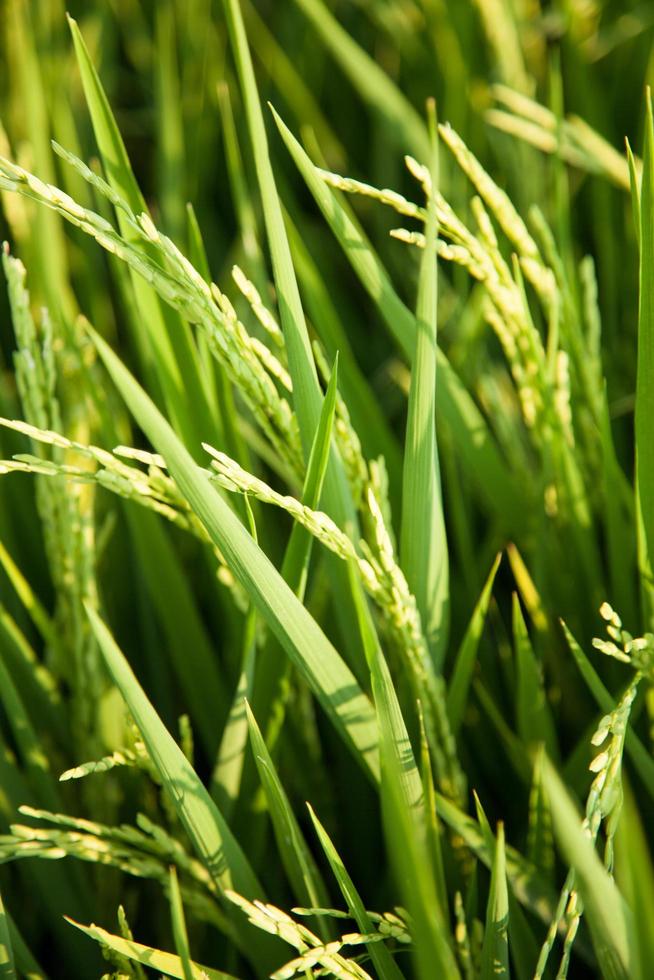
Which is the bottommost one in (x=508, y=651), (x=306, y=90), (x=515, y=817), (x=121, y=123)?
(x=515, y=817)

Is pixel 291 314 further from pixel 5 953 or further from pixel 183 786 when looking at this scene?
pixel 5 953

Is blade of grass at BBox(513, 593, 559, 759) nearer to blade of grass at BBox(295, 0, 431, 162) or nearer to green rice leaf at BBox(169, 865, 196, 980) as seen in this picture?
green rice leaf at BBox(169, 865, 196, 980)

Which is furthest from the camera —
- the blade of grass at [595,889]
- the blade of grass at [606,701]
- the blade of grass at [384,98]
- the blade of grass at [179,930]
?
the blade of grass at [384,98]

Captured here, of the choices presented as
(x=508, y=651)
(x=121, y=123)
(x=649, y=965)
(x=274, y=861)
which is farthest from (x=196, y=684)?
(x=121, y=123)

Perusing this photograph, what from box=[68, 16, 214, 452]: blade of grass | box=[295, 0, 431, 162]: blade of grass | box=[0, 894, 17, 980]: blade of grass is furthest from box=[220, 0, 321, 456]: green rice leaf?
box=[295, 0, 431, 162]: blade of grass

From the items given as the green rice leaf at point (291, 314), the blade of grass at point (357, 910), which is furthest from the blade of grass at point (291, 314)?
the blade of grass at point (357, 910)

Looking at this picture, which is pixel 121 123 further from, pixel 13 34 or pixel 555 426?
pixel 555 426

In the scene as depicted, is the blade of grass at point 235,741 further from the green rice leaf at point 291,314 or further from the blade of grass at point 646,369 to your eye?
the blade of grass at point 646,369
